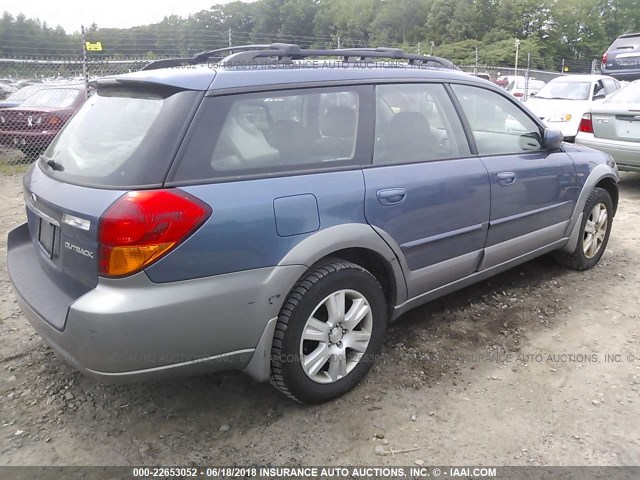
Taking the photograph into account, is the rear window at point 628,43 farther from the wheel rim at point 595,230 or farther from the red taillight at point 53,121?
the red taillight at point 53,121

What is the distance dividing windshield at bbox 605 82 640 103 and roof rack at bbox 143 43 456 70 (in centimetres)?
463

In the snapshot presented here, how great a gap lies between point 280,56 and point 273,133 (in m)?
0.62

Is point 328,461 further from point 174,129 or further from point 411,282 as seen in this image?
point 174,129

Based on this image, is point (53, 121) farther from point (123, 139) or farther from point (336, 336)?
point (336, 336)

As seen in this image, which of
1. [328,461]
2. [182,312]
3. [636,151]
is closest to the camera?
[182,312]

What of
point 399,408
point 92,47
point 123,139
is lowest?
point 399,408

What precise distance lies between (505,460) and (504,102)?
237cm

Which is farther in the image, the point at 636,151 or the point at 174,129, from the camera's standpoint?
the point at 636,151

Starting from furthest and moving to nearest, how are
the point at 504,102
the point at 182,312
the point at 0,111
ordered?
the point at 0,111 < the point at 504,102 < the point at 182,312

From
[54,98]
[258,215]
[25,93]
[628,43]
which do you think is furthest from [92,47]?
[628,43]

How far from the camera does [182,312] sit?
2096mm

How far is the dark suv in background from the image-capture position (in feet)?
47.4

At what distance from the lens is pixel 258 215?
2.22 metres

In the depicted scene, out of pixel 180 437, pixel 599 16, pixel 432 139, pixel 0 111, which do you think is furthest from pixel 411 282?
pixel 599 16
